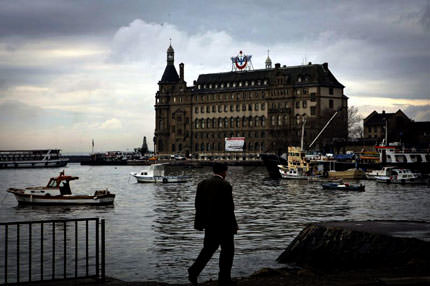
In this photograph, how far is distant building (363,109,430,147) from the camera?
176875 millimetres

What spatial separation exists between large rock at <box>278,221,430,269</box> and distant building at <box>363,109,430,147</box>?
153261 millimetres

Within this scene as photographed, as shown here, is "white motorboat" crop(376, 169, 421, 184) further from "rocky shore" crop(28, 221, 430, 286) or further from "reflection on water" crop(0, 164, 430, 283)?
"rocky shore" crop(28, 221, 430, 286)

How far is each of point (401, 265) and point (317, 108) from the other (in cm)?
16946

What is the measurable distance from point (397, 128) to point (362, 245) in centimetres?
17539

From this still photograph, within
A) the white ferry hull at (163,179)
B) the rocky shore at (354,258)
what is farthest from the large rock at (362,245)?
the white ferry hull at (163,179)

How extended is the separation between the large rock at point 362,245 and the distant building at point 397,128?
153m

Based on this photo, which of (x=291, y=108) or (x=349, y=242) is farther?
(x=291, y=108)

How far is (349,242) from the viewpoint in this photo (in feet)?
60.9

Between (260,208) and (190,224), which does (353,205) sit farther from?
(190,224)

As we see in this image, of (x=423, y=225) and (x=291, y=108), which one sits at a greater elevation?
(x=291, y=108)

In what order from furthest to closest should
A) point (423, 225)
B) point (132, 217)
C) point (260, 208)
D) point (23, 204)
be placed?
point (23, 204), point (260, 208), point (132, 217), point (423, 225)

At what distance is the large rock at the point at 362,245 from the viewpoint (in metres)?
17.2

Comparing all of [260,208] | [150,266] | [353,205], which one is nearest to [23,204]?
[260,208]

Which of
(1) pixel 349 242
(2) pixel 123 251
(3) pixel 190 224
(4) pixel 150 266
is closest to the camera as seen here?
(1) pixel 349 242
